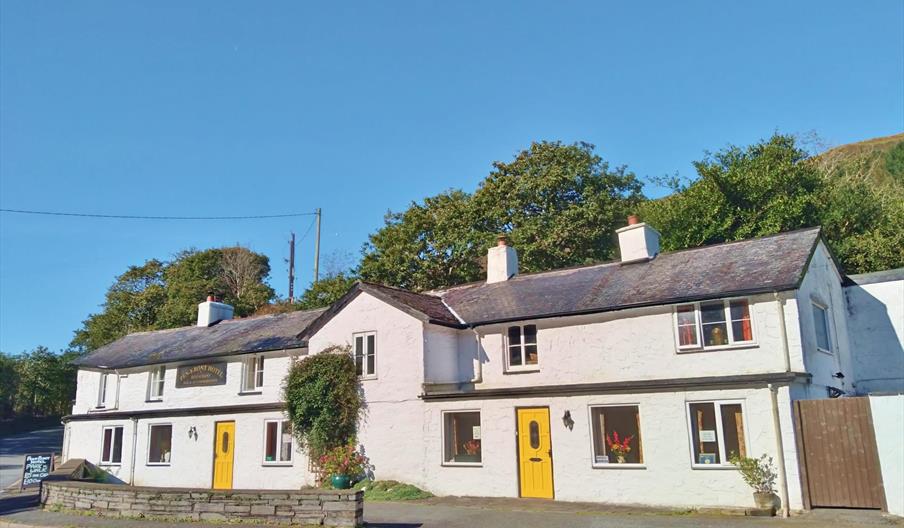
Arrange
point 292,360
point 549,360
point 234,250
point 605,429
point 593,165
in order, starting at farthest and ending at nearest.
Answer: point 234,250, point 593,165, point 292,360, point 549,360, point 605,429

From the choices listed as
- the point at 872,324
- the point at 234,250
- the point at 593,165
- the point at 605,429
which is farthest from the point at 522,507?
the point at 234,250

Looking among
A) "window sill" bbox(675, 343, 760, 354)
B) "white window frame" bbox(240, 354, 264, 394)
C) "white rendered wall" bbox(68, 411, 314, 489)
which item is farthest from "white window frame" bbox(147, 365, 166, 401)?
"window sill" bbox(675, 343, 760, 354)

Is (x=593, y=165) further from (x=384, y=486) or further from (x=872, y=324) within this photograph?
(x=384, y=486)

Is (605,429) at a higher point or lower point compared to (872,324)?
lower

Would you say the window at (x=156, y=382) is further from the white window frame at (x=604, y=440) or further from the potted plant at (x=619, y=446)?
the potted plant at (x=619, y=446)

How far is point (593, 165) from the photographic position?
1502 inches

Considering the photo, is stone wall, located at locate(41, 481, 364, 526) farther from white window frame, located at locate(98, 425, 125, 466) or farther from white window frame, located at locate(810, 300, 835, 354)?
white window frame, located at locate(98, 425, 125, 466)

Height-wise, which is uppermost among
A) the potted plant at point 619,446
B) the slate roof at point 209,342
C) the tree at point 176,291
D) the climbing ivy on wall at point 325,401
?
the tree at point 176,291

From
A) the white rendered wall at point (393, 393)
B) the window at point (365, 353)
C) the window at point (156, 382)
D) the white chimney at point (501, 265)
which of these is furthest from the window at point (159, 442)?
the white chimney at point (501, 265)

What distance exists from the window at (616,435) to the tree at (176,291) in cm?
3701

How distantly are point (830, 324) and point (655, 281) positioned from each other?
4897 mm

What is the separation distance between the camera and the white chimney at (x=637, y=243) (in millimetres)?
20297

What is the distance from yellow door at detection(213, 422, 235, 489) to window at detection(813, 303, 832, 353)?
62.6 ft

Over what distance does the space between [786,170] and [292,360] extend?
961 inches
